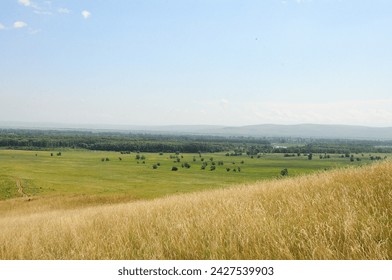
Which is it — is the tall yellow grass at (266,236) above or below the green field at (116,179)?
above

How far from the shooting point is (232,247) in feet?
15.0

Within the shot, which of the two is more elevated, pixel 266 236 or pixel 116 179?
pixel 266 236

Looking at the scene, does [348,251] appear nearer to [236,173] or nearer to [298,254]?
[298,254]

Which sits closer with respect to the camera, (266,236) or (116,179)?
(266,236)

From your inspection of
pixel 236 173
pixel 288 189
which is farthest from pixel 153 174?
pixel 288 189

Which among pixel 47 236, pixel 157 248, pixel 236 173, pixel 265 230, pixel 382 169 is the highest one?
pixel 382 169

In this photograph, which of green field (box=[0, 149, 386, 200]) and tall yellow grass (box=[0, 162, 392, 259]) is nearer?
tall yellow grass (box=[0, 162, 392, 259])

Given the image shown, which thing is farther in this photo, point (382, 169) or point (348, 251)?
point (382, 169)

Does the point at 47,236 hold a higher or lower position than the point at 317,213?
lower

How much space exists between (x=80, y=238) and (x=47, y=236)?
148 centimetres

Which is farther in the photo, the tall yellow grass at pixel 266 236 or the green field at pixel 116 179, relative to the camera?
the green field at pixel 116 179

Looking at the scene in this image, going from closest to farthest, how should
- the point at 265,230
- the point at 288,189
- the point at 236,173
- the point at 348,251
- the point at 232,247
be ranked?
the point at 348,251
the point at 232,247
the point at 265,230
the point at 288,189
the point at 236,173

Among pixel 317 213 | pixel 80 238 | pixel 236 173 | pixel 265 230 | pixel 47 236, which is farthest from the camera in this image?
pixel 236 173

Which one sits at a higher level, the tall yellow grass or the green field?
the tall yellow grass
